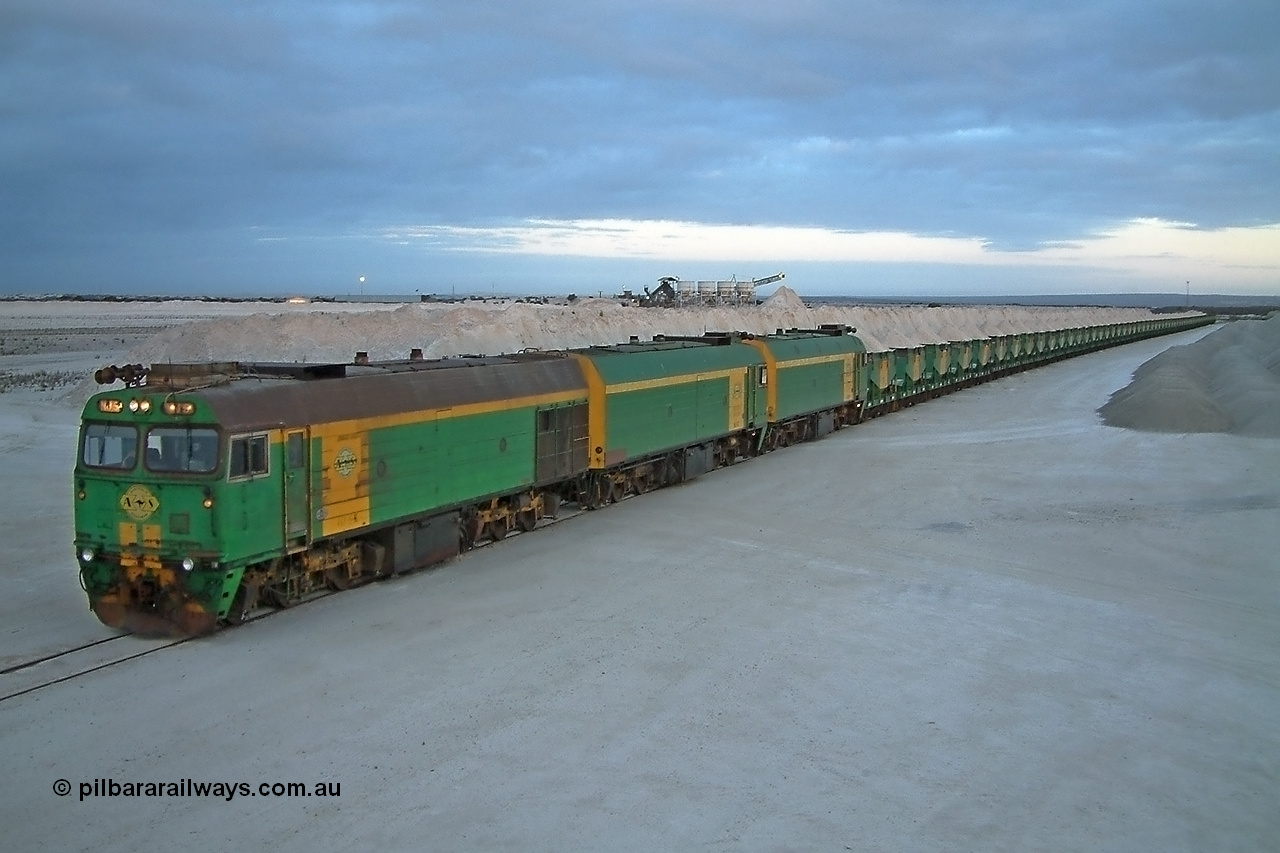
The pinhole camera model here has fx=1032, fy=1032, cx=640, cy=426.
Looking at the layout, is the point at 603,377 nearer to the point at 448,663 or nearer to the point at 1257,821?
the point at 448,663

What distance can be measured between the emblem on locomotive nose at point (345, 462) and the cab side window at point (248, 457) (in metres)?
1.30

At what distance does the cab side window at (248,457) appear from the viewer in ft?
43.2

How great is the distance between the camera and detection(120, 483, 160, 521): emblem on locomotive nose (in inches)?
516

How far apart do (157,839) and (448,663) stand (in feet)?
14.7

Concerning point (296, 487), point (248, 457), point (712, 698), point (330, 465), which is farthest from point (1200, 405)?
point (248, 457)

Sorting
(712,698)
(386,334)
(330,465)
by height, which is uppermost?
(386,334)

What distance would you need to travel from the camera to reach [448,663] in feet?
41.6

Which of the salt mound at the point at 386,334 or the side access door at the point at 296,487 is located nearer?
the side access door at the point at 296,487

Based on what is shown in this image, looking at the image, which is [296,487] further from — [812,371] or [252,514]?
[812,371]

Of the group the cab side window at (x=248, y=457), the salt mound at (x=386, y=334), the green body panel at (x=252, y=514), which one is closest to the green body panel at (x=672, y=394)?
the green body panel at (x=252, y=514)

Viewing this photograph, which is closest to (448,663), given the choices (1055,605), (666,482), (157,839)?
(157,839)

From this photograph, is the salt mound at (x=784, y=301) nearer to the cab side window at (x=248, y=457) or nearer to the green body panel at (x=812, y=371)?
the green body panel at (x=812, y=371)

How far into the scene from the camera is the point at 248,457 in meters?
13.4

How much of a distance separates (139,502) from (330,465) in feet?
8.28
